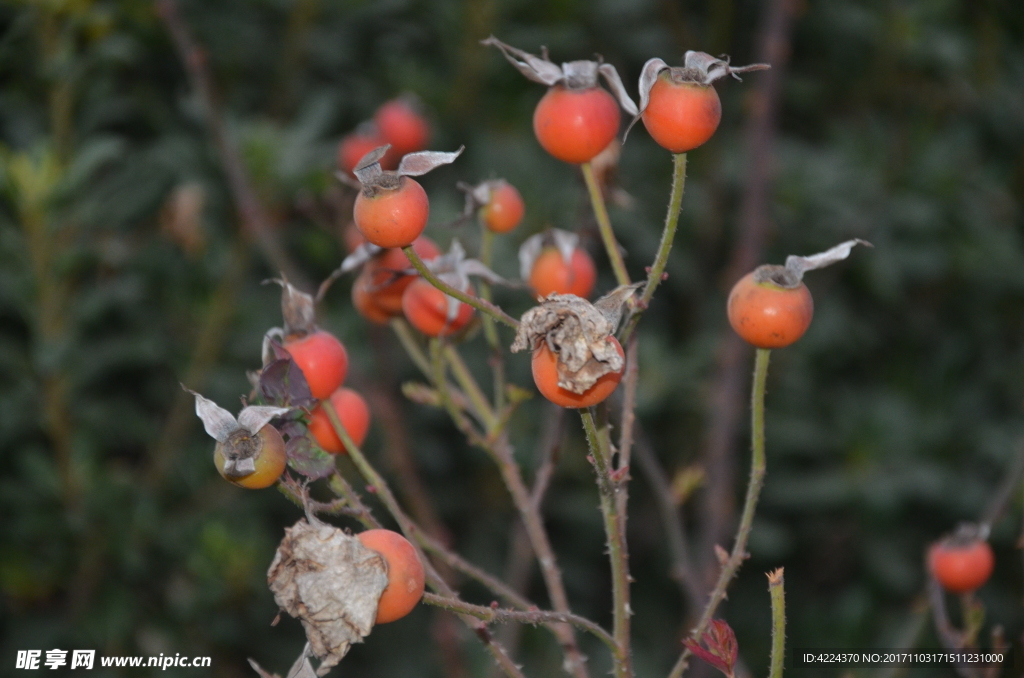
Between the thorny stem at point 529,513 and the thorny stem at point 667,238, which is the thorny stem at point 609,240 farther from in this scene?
the thorny stem at point 529,513

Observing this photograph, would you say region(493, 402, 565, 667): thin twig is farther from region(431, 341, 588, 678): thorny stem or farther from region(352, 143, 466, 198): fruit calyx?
region(352, 143, 466, 198): fruit calyx

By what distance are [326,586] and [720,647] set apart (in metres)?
0.34

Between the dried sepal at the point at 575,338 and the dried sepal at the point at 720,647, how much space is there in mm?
254

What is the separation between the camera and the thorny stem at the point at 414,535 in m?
0.80

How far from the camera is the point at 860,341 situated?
95.1 inches

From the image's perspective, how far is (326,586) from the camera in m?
0.67

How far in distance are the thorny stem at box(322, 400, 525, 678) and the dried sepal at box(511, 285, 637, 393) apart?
0.22 m

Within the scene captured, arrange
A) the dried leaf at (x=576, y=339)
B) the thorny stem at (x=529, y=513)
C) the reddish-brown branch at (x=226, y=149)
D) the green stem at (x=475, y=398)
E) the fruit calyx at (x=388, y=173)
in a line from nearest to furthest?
the dried leaf at (x=576, y=339), the fruit calyx at (x=388, y=173), the thorny stem at (x=529, y=513), the green stem at (x=475, y=398), the reddish-brown branch at (x=226, y=149)

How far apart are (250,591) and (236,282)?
2.14 feet

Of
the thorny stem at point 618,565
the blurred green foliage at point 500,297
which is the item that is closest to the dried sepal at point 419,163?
the thorny stem at point 618,565

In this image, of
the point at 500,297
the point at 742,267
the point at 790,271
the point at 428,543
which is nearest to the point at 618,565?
the point at 428,543

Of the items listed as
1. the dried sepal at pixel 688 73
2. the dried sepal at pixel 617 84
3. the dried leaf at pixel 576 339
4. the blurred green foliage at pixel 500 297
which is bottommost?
the blurred green foliage at pixel 500 297

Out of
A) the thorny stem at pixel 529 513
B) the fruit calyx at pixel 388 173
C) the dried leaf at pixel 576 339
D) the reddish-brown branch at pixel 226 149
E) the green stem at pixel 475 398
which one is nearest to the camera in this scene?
the dried leaf at pixel 576 339

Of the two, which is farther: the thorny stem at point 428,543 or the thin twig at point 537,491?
the thin twig at point 537,491
